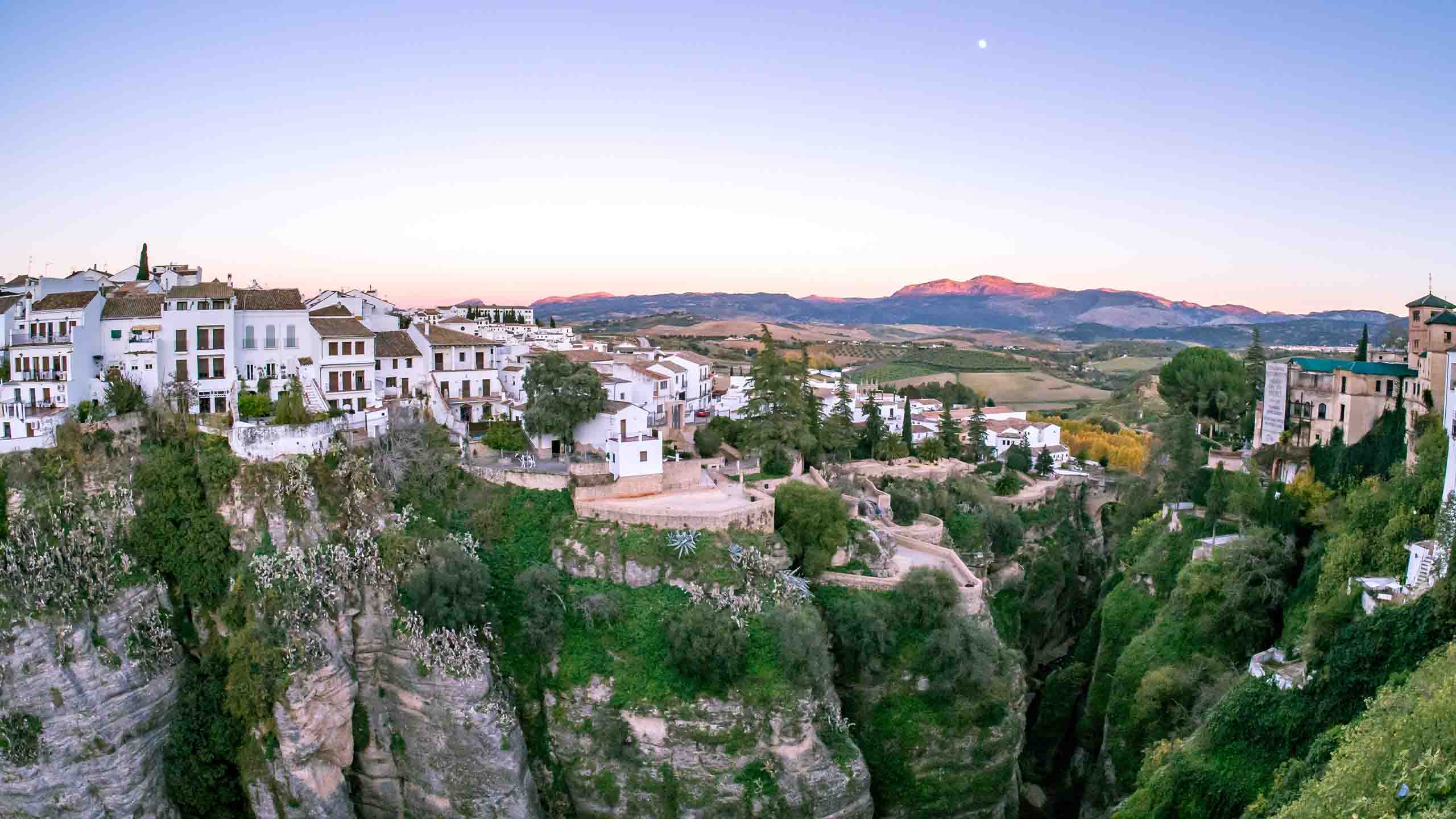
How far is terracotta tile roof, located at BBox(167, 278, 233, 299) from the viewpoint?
36656 millimetres

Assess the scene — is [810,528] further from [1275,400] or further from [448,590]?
[1275,400]

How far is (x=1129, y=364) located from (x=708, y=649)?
458 feet

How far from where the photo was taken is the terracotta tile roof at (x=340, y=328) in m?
38.5

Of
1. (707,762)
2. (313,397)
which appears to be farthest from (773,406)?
(313,397)

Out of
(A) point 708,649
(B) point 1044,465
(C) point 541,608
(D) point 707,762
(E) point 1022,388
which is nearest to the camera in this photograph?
(A) point 708,649

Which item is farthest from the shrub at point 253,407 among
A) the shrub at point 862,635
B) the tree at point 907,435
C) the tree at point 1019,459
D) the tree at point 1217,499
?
the tree at point 1019,459

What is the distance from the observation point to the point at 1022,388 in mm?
117062

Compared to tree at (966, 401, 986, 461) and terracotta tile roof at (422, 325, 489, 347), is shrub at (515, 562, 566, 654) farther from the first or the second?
tree at (966, 401, 986, 461)

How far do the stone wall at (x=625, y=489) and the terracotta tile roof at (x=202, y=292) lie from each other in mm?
14721

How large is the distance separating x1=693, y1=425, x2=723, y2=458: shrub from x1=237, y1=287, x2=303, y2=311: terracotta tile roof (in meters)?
16.9

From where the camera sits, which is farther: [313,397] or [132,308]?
[132,308]

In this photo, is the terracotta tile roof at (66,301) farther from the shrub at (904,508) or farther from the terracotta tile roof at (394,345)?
the shrub at (904,508)

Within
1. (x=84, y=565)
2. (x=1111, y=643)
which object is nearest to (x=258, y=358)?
(x=84, y=565)

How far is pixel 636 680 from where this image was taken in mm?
30359
